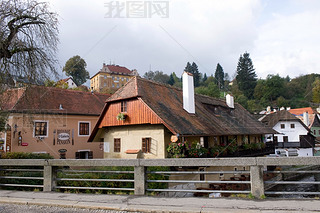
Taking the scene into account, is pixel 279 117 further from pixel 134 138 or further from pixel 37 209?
pixel 37 209

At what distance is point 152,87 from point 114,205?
1490 centimetres

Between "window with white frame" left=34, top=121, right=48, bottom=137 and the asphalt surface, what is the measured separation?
15345mm

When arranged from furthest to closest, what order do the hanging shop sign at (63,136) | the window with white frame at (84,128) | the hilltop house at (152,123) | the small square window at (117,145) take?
the window with white frame at (84,128)
the hanging shop sign at (63,136)
the small square window at (117,145)
the hilltop house at (152,123)

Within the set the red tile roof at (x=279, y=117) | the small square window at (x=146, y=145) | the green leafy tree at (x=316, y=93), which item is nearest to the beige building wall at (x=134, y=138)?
the small square window at (x=146, y=145)

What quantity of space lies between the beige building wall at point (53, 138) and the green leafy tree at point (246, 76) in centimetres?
6486

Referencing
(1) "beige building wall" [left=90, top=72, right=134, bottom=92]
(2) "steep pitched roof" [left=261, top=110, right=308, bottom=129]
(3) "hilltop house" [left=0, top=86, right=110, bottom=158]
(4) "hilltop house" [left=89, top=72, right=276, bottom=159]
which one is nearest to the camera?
(4) "hilltop house" [left=89, top=72, right=276, bottom=159]

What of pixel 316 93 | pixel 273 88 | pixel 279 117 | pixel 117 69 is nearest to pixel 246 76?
pixel 273 88

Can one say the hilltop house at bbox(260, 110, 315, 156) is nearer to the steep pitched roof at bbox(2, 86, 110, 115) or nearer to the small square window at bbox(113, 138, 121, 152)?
the steep pitched roof at bbox(2, 86, 110, 115)

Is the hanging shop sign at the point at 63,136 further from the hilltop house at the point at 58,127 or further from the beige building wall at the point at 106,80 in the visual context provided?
the beige building wall at the point at 106,80

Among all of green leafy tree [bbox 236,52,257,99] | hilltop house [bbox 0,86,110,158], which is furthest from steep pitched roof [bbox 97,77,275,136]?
green leafy tree [bbox 236,52,257,99]

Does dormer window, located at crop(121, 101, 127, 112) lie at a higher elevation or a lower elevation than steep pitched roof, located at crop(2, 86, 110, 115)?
lower

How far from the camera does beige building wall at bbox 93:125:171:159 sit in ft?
57.6

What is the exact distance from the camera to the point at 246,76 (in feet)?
277

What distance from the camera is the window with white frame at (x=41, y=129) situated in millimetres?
22802
